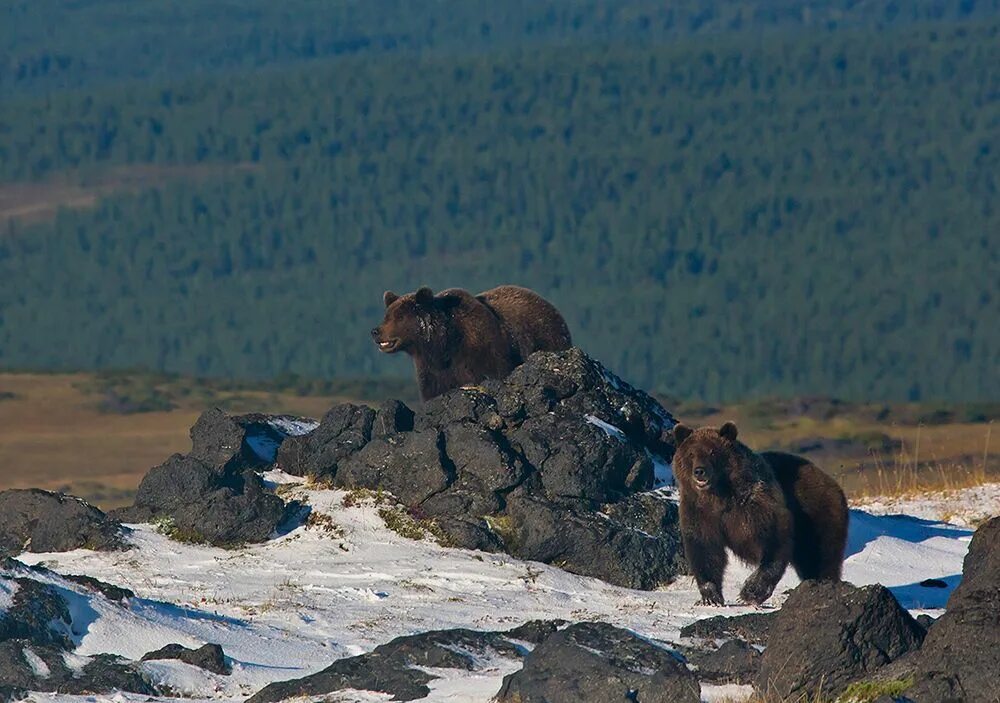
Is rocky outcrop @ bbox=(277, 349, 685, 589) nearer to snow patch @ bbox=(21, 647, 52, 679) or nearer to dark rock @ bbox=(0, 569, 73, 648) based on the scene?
dark rock @ bbox=(0, 569, 73, 648)

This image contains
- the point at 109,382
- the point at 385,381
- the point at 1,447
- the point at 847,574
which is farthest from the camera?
the point at 385,381

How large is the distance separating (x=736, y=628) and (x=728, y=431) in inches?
84.3

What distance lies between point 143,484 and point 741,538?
18.9ft

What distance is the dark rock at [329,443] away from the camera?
72.4 feet

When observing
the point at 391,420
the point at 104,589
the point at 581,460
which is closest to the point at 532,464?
the point at 581,460

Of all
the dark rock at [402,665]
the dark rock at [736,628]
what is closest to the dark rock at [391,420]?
the dark rock at [736,628]

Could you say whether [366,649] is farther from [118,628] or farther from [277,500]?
[277,500]

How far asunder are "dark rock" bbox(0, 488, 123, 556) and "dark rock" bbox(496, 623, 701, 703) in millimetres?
6633

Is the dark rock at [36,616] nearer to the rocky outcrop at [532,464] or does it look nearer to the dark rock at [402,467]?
the rocky outcrop at [532,464]

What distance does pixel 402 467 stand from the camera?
70.2 feet

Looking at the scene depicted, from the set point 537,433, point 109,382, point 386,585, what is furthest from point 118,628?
point 109,382

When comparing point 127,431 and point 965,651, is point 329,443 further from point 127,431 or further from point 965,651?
point 127,431

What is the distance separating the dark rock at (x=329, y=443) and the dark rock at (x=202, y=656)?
609cm

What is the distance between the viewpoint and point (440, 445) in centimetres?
2152
